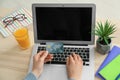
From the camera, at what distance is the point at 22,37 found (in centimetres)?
132

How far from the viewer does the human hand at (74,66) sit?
1.18 m

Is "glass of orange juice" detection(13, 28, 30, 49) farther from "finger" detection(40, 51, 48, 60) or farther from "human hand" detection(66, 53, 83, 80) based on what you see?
"human hand" detection(66, 53, 83, 80)

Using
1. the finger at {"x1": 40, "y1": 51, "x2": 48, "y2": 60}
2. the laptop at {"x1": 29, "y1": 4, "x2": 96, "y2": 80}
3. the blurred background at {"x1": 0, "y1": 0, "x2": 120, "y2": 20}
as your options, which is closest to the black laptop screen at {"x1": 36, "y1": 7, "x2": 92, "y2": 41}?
the laptop at {"x1": 29, "y1": 4, "x2": 96, "y2": 80}

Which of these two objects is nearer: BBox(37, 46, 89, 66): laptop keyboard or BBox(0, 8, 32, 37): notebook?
BBox(37, 46, 89, 66): laptop keyboard

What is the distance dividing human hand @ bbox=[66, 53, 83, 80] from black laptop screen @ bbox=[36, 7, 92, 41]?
114mm

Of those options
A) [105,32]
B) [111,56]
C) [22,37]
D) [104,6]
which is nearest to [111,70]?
[111,56]

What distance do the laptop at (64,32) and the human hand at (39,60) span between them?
2 cm

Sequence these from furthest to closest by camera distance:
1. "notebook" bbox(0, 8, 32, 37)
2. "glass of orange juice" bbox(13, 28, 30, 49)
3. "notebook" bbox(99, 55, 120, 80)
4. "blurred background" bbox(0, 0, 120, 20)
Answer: "blurred background" bbox(0, 0, 120, 20) → "notebook" bbox(0, 8, 32, 37) → "glass of orange juice" bbox(13, 28, 30, 49) → "notebook" bbox(99, 55, 120, 80)

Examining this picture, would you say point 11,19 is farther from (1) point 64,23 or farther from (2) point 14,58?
(1) point 64,23

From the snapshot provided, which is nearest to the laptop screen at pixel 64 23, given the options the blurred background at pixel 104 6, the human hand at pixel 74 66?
the human hand at pixel 74 66

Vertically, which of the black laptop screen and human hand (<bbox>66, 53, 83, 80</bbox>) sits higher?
the black laptop screen

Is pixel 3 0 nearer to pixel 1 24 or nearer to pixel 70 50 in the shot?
pixel 1 24

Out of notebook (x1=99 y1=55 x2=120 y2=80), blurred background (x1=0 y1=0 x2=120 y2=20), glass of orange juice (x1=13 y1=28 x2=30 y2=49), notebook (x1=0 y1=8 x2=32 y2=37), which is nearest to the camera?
notebook (x1=99 y1=55 x2=120 y2=80)

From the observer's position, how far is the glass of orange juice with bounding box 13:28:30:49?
1.32 m
